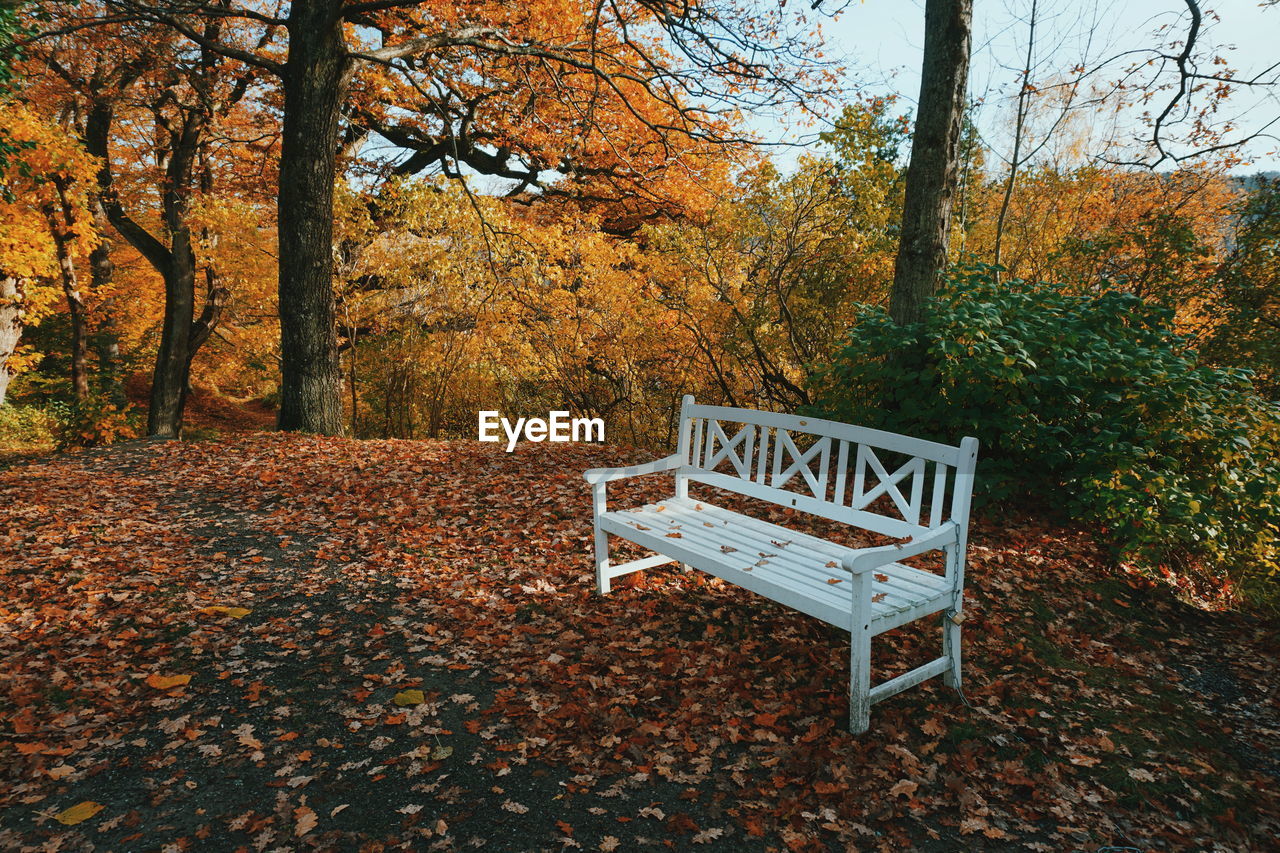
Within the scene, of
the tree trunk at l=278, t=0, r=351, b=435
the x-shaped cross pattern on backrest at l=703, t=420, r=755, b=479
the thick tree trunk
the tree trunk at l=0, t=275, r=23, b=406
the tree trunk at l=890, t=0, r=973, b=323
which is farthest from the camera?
the thick tree trunk

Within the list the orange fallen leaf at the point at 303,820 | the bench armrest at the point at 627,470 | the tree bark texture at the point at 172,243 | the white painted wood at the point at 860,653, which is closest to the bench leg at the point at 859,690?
the white painted wood at the point at 860,653

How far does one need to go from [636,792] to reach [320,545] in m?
3.49

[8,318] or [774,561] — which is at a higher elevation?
[8,318]

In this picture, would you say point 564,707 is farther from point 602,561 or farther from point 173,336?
point 173,336

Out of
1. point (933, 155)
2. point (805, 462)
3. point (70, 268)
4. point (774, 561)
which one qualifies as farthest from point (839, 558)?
point (70, 268)

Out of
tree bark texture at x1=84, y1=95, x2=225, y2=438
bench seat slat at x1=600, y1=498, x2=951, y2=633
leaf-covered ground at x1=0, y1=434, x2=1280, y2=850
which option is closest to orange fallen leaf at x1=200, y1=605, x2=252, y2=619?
leaf-covered ground at x1=0, y1=434, x2=1280, y2=850

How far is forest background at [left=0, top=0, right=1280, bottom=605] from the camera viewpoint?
196 inches

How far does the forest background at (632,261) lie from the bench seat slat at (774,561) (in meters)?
2.14

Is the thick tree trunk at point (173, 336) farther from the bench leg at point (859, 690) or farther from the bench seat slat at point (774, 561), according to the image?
the bench leg at point (859, 690)

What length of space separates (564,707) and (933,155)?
5347mm

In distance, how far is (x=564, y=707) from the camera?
3186mm

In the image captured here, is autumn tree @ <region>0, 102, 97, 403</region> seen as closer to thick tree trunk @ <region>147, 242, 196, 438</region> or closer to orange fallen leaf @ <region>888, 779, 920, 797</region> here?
thick tree trunk @ <region>147, 242, 196, 438</region>

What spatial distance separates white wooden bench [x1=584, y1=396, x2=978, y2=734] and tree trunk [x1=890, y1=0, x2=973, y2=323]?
9.29 feet

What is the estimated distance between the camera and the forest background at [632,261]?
4988mm
